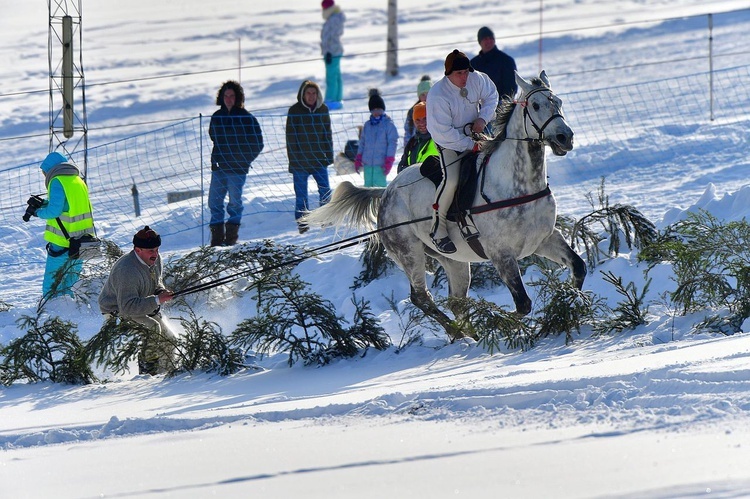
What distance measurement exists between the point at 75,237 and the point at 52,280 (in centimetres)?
48

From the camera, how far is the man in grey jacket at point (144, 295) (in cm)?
959

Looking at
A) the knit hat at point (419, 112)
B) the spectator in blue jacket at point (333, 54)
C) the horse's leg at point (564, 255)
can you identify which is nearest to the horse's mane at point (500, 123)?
the horse's leg at point (564, 255)

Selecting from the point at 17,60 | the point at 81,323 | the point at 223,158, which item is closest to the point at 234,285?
the point at 81,323

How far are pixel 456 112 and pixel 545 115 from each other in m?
0.87

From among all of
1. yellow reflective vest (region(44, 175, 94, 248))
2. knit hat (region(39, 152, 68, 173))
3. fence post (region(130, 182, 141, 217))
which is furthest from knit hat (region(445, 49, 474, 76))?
fence post (region(130, 182, 141, 217))

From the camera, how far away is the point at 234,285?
1272 centimetres

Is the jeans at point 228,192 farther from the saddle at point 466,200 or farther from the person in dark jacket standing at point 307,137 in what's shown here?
the saddle at point 466,200

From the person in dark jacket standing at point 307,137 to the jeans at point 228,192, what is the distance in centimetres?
67

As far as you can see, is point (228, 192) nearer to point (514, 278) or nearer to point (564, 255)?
point (514, 278)

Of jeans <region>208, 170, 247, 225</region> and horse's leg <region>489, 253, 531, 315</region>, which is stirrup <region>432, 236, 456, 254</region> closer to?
horse's leg <region>489, 253, 531, 315</region>

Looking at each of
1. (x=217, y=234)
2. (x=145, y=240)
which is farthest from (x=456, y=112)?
(x=217, y=234)

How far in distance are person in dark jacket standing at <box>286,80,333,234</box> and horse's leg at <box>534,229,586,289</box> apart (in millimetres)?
5500

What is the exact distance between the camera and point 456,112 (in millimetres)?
9555

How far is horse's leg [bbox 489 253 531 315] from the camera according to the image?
9.48 metres
